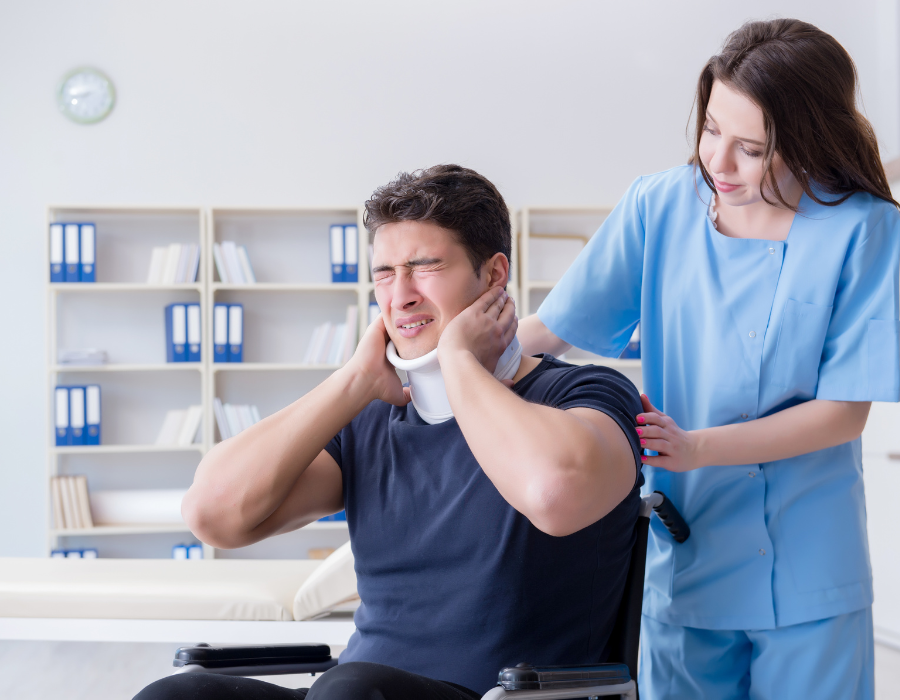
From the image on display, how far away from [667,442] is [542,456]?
21 cm

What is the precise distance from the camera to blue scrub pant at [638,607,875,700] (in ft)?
3.67

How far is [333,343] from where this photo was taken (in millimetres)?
4297

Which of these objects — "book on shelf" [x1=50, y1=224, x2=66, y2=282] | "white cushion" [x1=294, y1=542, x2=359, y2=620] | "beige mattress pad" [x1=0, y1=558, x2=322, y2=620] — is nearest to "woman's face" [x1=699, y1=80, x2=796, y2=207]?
"white cushion" [x1=294, y1=542, x2=359, y2=620]

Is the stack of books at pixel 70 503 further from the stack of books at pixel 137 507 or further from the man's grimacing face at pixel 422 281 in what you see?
the man's grimacing face at pixel 422 281

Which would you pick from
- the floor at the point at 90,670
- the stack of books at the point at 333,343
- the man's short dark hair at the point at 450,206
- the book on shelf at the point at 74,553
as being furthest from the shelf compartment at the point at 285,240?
the man's short dark hair at the point at 450,206

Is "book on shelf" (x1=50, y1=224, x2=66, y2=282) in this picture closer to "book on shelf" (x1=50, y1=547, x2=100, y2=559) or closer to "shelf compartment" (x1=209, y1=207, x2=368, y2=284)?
"shelf compartment" (x1=209, y1=207, x2=368, y2=284)

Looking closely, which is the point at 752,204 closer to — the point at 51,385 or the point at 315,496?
the point at 315,496

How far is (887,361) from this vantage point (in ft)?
3.65

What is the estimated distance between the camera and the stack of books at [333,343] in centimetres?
426

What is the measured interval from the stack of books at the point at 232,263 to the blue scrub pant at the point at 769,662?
3.44 meters

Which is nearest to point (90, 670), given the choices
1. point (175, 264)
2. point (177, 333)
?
point (177, 333)

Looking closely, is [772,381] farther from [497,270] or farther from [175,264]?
[175,264]

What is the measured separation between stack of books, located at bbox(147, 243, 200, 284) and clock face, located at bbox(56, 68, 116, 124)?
0.91 m

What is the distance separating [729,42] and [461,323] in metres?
0.58
